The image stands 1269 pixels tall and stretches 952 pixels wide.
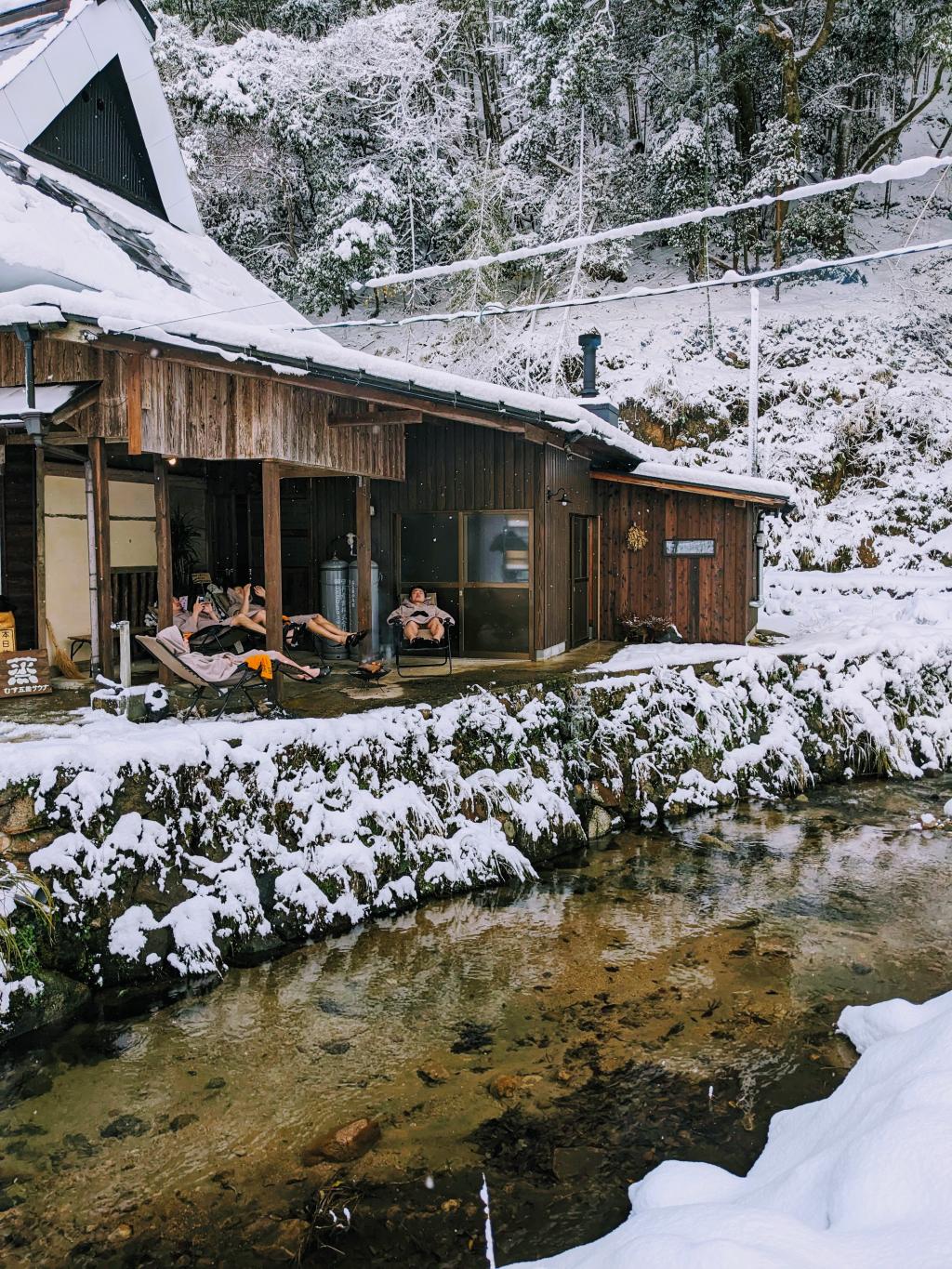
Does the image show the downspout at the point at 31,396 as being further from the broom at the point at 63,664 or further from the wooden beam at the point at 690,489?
the wooden beam at the point at 690,489

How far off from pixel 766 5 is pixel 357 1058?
23.9 metres

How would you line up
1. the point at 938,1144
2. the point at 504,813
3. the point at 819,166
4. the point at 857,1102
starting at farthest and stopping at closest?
the point at 819,166 < the point at 504,813 < the point at 857,1102 < the point at 938,1144

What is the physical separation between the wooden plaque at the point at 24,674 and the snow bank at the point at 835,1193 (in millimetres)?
5729

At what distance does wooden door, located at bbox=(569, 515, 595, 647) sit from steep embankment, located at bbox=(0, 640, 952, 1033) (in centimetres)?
250

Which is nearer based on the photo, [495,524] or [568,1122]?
[568,1122]

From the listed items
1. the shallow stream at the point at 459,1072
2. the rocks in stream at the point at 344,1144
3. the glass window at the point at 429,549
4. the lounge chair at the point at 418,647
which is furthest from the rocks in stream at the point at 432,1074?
the glass window at the point at 429,549

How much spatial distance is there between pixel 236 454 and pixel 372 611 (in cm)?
268

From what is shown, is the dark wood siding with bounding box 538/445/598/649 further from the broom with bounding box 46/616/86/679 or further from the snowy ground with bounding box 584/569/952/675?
the broom with bounding box 46/616/86/679

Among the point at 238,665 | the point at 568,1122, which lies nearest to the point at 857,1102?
the point at 568,1122

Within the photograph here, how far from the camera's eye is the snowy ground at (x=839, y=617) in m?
9.48

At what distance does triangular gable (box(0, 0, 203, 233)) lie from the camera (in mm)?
9164

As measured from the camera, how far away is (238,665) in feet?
20.4

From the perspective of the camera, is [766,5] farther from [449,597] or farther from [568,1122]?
[568,1122]

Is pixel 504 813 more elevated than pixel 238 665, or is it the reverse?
pixel 238 665
